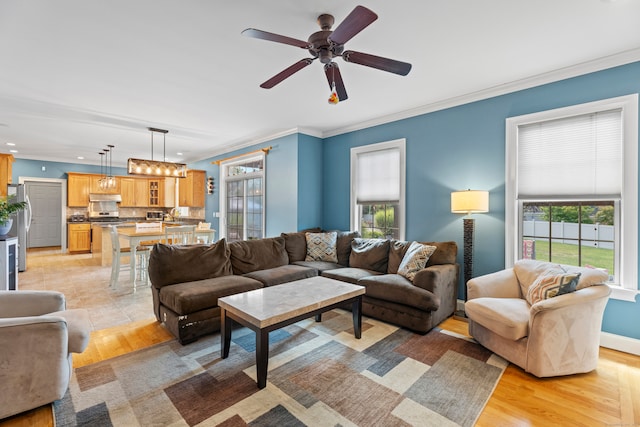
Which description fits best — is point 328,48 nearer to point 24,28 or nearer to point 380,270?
point 24,28

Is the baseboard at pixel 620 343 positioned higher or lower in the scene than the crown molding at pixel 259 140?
lower

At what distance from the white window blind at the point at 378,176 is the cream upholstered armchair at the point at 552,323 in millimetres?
2232

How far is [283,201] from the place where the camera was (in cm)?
540

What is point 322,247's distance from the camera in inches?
181

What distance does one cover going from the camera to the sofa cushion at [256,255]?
3.86 meters

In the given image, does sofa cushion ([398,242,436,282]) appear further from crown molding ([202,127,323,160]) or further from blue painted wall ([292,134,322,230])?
crown molding ([202,127,323,160])

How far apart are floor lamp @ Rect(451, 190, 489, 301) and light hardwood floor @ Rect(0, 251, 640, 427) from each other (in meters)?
1.30

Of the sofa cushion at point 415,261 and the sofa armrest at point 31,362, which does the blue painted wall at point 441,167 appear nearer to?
the sofa cushion at point 415,261

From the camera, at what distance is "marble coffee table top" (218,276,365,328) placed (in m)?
2.16

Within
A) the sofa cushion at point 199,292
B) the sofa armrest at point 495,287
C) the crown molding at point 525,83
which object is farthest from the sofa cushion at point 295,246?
the sofa armrest at point 495,287

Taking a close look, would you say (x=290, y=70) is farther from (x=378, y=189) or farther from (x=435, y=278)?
(x=378, y=189)

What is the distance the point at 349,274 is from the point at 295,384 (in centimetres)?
173

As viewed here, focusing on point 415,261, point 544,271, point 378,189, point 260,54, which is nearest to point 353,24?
point 260,54

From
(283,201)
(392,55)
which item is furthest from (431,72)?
(283,201)
